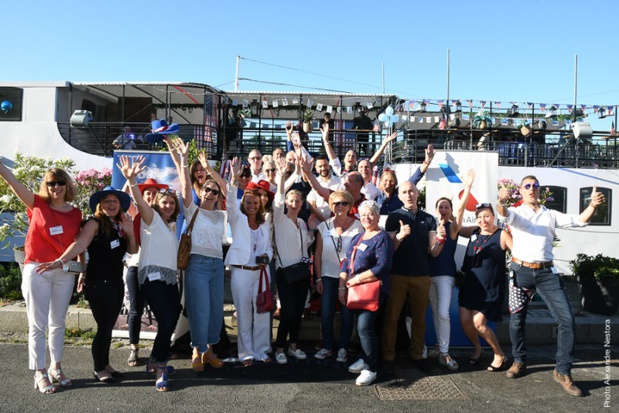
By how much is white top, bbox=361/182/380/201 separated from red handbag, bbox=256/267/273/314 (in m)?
1.98

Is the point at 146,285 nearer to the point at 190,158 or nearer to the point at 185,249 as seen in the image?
the point at 185,249

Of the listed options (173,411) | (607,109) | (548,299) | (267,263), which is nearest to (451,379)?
(548,299)

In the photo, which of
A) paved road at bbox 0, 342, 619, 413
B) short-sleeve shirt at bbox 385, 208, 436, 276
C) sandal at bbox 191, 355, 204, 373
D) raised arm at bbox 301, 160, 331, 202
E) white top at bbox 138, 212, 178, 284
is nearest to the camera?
paved road at bbox 0, 342, 619, 413

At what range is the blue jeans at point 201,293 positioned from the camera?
480cm

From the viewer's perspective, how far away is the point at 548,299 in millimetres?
4918

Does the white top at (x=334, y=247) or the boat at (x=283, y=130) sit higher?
the boat at (x=283, y=130)

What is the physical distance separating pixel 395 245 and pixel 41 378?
139 inches

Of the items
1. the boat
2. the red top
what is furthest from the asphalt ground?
the boat

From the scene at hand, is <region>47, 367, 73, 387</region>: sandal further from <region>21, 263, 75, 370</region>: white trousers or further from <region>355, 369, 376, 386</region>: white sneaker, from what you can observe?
<region>355, 369, 376, 386</region>: white sneaker

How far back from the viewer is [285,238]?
5.30 metres

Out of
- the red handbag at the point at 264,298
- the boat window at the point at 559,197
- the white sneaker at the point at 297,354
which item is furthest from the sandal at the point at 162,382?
the boat window at the point at 559,197

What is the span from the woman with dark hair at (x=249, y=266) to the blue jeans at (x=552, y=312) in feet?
8.43

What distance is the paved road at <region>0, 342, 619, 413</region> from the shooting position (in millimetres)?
4137

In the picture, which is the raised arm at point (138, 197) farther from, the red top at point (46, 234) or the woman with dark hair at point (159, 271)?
the red top at point (46, 234)
